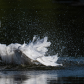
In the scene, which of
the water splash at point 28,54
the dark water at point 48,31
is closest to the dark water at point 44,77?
the dark water at point 48,31

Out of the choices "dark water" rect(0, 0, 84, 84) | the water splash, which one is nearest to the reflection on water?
"dark water" rect(0, 0, 84, 84)

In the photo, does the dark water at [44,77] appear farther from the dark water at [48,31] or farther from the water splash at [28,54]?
the water splash at [28,54]

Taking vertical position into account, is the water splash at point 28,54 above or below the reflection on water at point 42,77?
above

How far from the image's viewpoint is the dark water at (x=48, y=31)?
6.52m

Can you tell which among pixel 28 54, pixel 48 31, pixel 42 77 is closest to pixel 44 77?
pixel 42 77

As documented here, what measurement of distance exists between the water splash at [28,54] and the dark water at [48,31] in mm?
510

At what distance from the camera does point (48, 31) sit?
13969 mm

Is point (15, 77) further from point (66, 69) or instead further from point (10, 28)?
point (10, 28)

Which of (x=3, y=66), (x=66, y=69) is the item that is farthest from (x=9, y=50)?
(x=66, y=69)

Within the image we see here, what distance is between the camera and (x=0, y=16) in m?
16.5

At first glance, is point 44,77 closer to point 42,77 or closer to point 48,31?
point 42,77

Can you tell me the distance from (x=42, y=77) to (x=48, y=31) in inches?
301

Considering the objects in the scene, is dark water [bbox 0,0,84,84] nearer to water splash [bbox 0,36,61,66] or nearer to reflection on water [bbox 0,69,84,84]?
reflection on water [bbox 0,69,84,84]

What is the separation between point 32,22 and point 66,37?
7.99 ft
